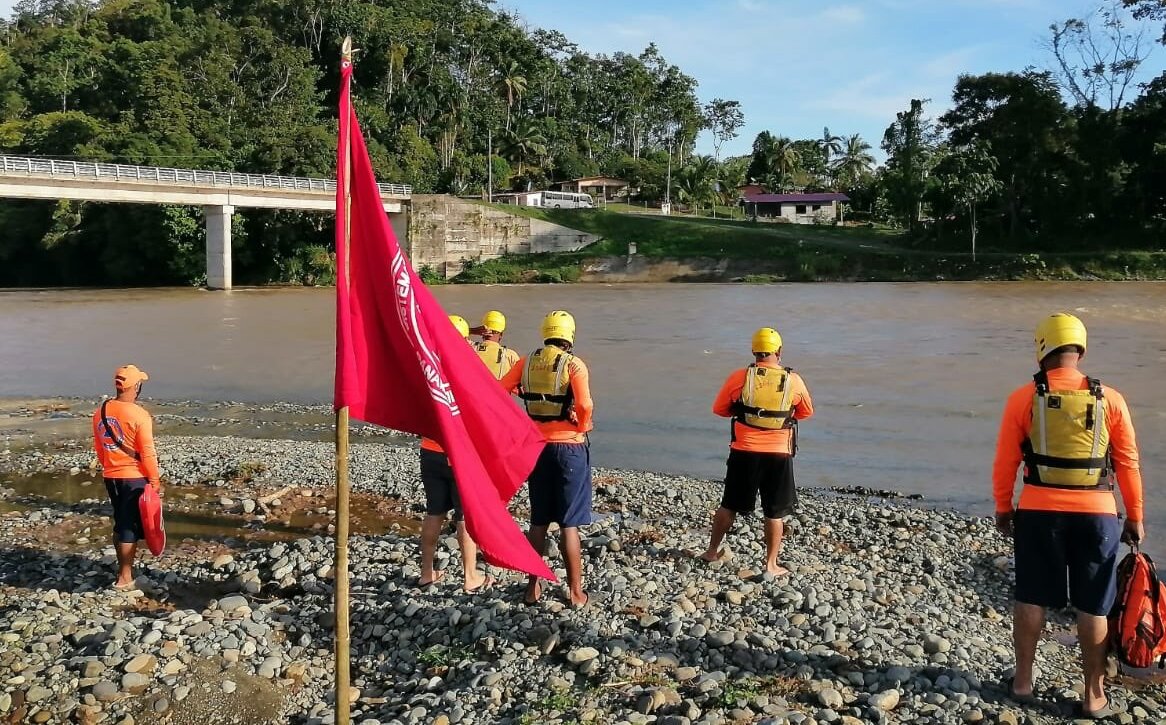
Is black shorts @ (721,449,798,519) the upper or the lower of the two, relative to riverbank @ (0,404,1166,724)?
upper

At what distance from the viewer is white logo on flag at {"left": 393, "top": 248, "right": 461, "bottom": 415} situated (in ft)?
14.1

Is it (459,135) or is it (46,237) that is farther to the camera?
(459,135)

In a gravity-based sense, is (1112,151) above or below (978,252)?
above

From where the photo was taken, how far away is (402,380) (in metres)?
4.45

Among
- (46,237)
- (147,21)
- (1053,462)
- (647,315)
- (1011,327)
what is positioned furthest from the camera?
(147,21)

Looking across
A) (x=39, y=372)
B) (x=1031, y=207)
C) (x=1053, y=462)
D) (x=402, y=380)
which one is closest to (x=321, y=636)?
(x=402, y=380)

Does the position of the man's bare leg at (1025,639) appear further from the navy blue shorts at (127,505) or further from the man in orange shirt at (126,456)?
the navy blue shorts at (127,505)

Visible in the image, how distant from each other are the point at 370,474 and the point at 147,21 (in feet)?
305

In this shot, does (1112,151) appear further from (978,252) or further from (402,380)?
(402,380)

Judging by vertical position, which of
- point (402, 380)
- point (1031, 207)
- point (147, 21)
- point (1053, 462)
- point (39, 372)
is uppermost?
point (147, 21)

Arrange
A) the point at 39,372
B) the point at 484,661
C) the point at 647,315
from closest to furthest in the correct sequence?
the point at 484,661
the point at 39,372
the point at 647,315

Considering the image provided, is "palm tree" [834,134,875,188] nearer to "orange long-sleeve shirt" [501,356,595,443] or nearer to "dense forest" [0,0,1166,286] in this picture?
"dense forest" [0,0,1166,286]

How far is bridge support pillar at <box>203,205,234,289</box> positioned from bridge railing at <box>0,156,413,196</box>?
2.02 metres

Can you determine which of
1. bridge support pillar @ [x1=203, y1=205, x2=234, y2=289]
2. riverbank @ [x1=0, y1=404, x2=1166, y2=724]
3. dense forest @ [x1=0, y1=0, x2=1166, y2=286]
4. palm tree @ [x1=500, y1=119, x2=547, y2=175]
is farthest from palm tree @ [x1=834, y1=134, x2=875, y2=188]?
riverbank @ [x1=0, y1=404, x2=1166, y2=724]
